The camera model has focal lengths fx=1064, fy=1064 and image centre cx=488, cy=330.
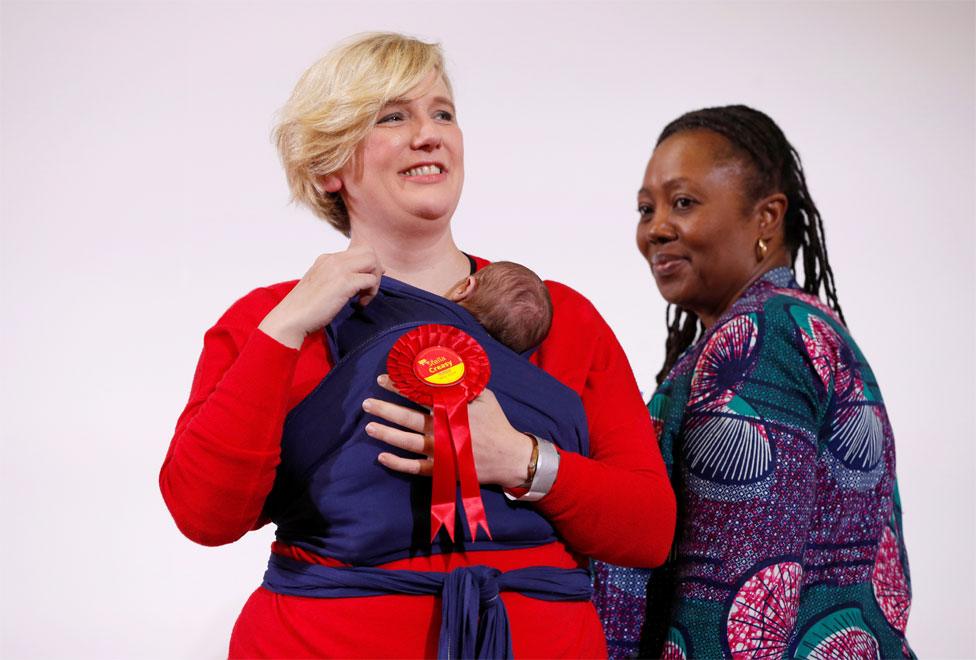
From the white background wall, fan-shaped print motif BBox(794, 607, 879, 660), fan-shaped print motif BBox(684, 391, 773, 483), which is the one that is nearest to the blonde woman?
fan-shaped print motif BBox(684, 391, 773, 483)

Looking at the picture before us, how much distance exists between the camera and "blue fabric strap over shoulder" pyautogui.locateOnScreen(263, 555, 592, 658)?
4.40ft

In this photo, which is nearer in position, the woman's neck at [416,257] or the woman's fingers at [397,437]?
the woman's fingers at [397,437]

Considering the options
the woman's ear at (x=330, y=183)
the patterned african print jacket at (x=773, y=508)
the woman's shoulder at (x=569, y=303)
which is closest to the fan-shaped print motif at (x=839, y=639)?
the patterned african print jacket at (x=773, y=508)

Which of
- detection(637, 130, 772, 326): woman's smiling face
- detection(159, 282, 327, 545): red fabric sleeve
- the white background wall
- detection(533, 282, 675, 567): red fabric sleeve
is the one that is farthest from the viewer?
the white background wall

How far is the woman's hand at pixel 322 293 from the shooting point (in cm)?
137

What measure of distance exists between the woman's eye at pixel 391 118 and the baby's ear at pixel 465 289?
251 millimetres

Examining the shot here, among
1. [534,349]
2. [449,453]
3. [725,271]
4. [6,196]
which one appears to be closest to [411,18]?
[6,196]

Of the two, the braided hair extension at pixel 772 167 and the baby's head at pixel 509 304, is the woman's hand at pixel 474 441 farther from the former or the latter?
the braided hair extension at pixel 772 167

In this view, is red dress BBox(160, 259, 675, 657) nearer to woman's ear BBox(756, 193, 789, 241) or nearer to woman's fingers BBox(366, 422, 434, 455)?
woman's fingers BBox(366, 422, 434, 455)

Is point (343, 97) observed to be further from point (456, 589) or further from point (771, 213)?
point (771, 213)

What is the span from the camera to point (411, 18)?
3199 millimetres

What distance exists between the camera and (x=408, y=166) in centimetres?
152

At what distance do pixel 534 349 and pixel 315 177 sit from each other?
410mm

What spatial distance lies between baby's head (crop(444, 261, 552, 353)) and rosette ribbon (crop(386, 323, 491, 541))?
120mm
